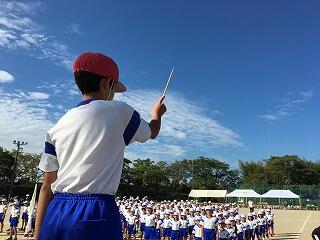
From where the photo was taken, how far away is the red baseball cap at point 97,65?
1.86 metres

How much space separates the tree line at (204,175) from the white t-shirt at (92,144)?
5409 centimetres

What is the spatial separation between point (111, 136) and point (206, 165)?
81.4m

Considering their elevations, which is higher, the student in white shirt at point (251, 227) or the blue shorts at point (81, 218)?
the blue shorts at point (81, 218)

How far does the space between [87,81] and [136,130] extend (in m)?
0.35

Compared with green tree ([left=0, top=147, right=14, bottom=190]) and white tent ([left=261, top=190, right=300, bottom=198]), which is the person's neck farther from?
white tent ([left=261, top=190, right=300, bottom=198])

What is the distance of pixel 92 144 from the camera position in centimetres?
172

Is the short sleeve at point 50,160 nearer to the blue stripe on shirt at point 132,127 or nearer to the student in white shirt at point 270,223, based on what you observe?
the blue stripe on shirt at point 132,127

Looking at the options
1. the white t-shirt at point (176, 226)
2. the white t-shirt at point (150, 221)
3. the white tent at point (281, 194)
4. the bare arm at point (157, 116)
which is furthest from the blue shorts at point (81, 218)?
the white tent at point (281, 194)

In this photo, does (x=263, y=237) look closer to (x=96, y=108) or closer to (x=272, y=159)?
(x=96, y=108)

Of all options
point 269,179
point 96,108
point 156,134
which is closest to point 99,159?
point 96,108

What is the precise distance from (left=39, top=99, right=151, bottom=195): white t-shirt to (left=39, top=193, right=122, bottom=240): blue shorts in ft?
0.14

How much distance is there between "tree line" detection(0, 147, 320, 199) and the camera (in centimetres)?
5950

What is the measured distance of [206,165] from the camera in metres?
81.9

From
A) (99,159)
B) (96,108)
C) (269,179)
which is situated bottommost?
(99,159)
